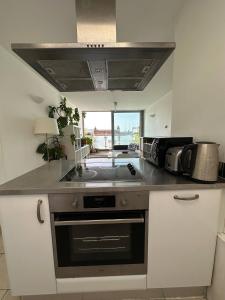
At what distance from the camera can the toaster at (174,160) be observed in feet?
3.46

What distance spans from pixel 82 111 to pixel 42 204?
20.8ft

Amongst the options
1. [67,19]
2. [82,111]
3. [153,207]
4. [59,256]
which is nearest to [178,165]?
[153,207]

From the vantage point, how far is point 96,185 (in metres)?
0.95

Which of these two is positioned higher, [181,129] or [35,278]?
[181,129]

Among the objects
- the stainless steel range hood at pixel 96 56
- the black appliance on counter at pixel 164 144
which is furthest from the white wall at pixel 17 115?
the black appliance on counter at pixel 164 144

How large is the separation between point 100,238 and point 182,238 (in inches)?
19.9

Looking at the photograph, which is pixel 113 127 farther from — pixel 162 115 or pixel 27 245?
pixel 27 245

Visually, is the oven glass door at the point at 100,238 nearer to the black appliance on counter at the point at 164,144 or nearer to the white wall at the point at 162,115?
the black appliance on counter at the point at 164,144

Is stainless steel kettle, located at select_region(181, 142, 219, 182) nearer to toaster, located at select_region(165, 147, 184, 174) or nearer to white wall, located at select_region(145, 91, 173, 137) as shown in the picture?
toaster, located at select_region(165, 147, 184, 174)

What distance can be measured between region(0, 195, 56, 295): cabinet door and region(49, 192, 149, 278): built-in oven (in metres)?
0.05

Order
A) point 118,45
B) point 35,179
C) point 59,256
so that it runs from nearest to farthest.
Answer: point 118,45 < point 59,256 < point 35,179

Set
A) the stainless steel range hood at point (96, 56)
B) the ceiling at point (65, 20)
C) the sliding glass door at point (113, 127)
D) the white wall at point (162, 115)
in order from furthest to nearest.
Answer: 1. the sliding glass door at point (113, 127)
2. the white wall at point (162, 115)
3. the ceiling at point (65, 20)
4. the stainless steel range hood at point (96, 56)

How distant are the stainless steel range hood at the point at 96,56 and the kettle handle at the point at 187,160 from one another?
559 millimetres

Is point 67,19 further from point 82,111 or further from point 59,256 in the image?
point 82,111
